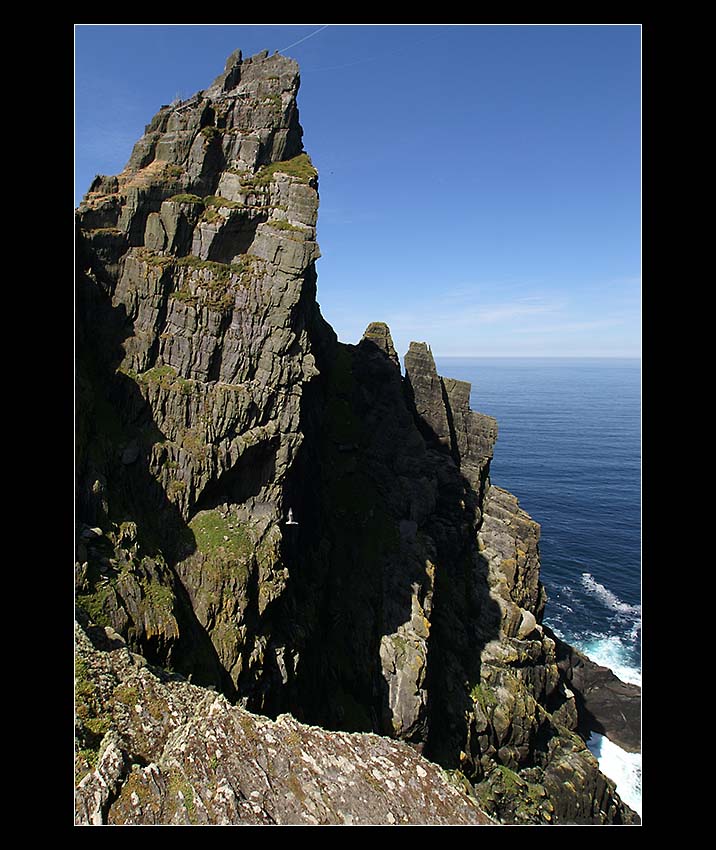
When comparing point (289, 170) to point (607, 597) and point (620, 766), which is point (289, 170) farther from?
point (607, 597)

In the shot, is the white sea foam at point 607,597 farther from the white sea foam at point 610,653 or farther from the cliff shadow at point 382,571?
the cliff shadow at point 382,571

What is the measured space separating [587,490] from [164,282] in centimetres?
10364

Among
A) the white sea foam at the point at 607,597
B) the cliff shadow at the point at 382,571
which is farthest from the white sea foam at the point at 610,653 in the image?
the cliff shadow at the point at 382,571

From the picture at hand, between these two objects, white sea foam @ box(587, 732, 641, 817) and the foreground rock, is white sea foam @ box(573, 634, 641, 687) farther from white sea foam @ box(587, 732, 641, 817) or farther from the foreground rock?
the foreground rock

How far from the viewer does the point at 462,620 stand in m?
50.4

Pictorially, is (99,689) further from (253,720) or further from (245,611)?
(245,611)

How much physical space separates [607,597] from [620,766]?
27319 millimetres

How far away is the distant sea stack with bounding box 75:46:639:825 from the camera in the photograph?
32.3 meters

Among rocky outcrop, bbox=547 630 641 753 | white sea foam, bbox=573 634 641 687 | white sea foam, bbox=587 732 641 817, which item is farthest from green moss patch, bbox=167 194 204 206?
white sea foam, bbox=573 634 641 687

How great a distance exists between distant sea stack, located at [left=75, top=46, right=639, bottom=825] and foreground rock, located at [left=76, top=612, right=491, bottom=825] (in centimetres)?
967

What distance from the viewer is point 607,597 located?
74.7 m

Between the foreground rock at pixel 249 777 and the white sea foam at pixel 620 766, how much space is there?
49.6 meters

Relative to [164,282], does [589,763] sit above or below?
below

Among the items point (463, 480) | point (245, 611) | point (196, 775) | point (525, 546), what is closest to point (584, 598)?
point (525, 546)
